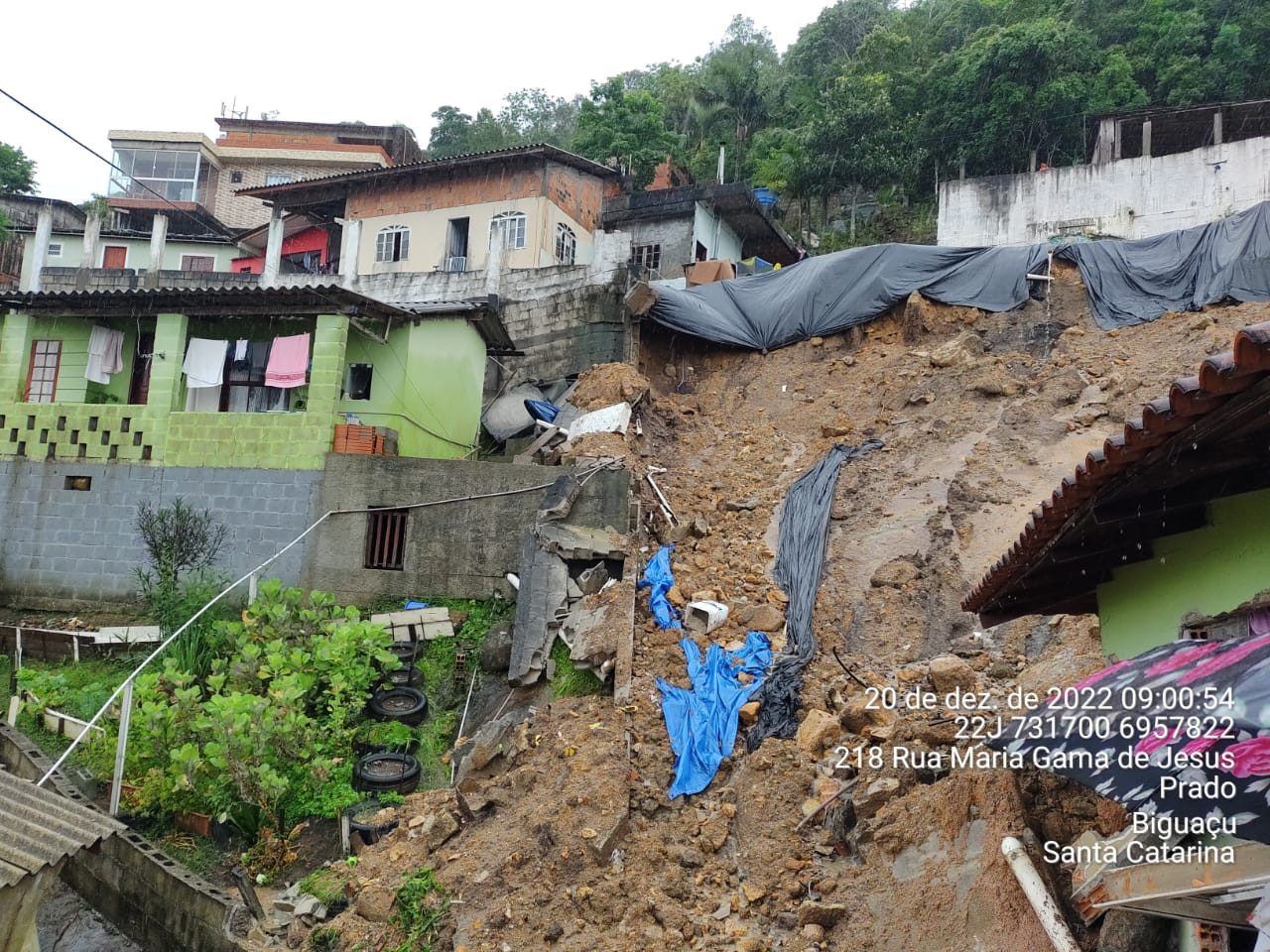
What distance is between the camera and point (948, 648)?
11.2 metres

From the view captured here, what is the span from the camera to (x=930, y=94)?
95.5 ft

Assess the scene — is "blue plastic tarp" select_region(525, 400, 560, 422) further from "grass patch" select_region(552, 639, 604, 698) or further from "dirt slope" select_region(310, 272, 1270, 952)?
"grass patch" select_region(552, 639, 604, 698)

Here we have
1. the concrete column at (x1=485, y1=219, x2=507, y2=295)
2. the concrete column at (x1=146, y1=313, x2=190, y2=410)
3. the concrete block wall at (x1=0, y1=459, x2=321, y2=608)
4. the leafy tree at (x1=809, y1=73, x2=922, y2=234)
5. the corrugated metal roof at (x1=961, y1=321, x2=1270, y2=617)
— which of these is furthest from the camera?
the leafy tree at (x1=809, y1=73, x2=922, y2=234)

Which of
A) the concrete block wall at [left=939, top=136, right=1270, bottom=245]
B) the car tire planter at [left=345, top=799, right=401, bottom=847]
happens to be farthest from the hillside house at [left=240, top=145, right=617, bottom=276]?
the car tire planter at [left=345, top=799, right=401, bottom=847]

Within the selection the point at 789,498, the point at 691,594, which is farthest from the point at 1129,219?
the point at 691,594

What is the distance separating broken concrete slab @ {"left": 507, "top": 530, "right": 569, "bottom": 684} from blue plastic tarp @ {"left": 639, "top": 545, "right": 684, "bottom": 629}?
42.8 inches

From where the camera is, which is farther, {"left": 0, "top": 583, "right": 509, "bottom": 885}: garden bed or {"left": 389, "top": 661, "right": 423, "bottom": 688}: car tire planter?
{"left": 389, "top": 661, "right": 423, "bottom": 688}: car tire planter

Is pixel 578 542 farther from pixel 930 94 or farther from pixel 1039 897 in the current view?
pixel 930 94

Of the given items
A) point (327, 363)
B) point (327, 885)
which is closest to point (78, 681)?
point (327, 363)

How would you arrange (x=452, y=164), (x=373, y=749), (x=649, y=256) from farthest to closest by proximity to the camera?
(x=649, y=256) → (x=452, y=164) → (x=373, y=749)

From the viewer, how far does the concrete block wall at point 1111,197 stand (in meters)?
23.9

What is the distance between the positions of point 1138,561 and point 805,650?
5.26m

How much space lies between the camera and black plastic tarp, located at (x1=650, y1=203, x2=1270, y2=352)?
17.7 m

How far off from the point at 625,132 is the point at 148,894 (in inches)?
986
